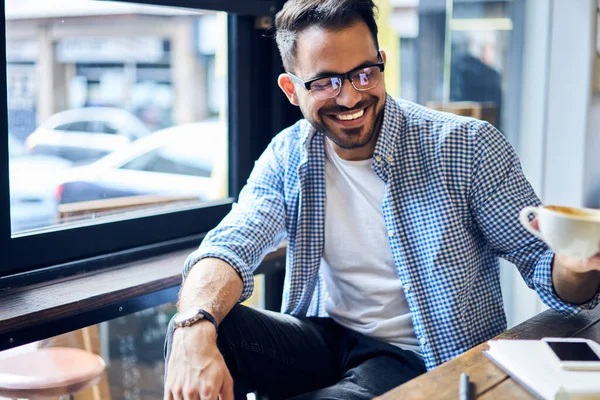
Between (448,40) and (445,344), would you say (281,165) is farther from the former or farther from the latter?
(448,40)

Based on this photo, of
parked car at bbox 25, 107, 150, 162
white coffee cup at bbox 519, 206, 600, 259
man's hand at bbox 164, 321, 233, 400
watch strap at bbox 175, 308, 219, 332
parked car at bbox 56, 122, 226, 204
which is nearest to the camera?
white coffee cup at bbox 519, 206, 600, 259

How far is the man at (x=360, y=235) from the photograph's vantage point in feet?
5.21

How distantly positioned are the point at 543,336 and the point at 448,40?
5.84 ft

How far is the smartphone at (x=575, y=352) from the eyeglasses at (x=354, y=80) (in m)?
0.73

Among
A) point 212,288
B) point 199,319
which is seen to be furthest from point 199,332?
point 212,288

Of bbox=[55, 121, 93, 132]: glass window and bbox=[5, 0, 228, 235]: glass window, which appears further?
A: bbox=[55, 121, 93, 132]: glass window

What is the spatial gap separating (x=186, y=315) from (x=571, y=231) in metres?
0.72

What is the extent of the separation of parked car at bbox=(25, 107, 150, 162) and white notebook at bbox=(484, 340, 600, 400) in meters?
1.31

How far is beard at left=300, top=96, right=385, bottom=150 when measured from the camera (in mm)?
1714

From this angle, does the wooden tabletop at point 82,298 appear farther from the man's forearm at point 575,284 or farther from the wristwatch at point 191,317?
the man's forearm at point 575,284

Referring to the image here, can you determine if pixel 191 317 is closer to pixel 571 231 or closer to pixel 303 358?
pixel 303 358

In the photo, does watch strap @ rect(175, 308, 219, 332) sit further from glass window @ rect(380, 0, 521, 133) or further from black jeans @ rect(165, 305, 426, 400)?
glass window @ rect(380, 0, 521, 133)

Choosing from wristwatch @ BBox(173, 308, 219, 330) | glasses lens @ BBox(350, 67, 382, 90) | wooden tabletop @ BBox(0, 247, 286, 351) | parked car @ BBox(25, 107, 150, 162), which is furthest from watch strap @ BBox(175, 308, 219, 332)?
parked car @ BBox(25, 107, 150, 162)

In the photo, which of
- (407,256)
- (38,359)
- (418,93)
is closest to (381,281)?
(407,256)
